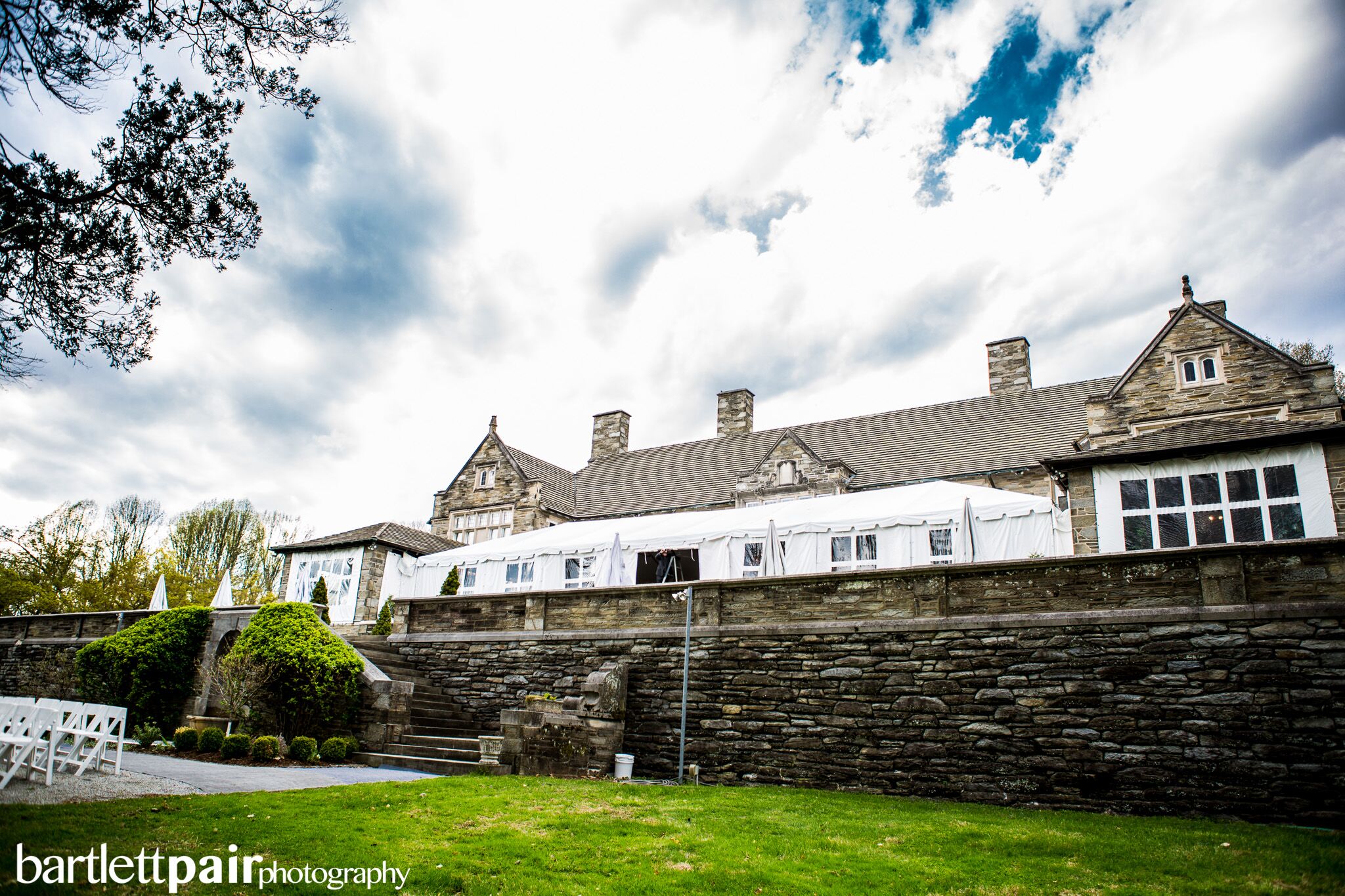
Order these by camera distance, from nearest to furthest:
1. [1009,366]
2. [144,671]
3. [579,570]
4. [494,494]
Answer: [144,671], [579,570], [1009,366], [494,494]

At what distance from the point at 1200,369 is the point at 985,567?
9.63m

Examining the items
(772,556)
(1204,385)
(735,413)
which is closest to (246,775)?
(772,556)

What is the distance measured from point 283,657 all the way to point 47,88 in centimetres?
1063

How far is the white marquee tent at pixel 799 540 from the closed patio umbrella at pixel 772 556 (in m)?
0.06

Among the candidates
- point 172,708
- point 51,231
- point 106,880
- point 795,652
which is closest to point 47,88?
point 51,231

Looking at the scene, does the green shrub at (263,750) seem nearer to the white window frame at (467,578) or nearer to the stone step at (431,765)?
the stone step at (431,765)

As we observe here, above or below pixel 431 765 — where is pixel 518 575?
above

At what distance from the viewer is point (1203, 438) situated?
13445 mm

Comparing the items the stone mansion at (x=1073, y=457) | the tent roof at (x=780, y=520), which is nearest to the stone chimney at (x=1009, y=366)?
the stone mansion at (x=1073, y=457)

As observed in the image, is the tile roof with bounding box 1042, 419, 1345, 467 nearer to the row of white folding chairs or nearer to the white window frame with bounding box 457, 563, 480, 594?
the white window frame with bounding box 457, 563, 480, 594

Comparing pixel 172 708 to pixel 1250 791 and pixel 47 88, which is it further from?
pixel 1250 791

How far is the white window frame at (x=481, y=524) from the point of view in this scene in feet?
85.5

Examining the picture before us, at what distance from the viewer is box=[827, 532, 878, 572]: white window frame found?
15555 mm

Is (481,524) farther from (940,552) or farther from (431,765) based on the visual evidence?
(940,552)
